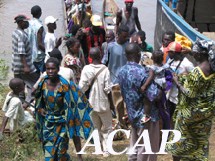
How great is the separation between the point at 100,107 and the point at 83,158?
0.68m

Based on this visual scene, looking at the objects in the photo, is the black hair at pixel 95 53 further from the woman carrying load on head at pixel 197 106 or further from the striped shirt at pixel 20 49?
the striped shirt at pixel 20 49

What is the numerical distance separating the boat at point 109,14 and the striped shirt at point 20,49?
2352 millimetres

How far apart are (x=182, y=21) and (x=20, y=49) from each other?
9.59 feet

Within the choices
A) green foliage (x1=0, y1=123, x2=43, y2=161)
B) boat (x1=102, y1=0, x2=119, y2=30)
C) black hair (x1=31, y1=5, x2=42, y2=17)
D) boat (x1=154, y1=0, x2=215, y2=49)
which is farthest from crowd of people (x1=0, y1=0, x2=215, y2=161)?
boat (x1=102, y1=0, x2=119, y2=30)

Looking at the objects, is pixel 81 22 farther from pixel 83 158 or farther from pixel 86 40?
pixel 83 158

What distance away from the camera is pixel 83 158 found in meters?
7.61

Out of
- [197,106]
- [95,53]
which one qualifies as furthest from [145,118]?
[95,53]

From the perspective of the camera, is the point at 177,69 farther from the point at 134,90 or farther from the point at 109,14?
the point at 109,14

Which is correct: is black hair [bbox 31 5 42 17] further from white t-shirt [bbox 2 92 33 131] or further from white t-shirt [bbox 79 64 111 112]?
white t-shirt [bbox 79 64 111 112]

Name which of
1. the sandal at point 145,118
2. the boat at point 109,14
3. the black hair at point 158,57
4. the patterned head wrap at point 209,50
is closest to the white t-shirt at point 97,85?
the black hair at point 158,57

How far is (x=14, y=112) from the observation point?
7.86 meters

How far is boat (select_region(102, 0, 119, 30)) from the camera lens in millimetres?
11481

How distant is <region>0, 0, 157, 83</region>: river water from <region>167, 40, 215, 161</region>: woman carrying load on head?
7173 millimetres

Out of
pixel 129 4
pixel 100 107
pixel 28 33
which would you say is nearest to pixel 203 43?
pixel 100 107
